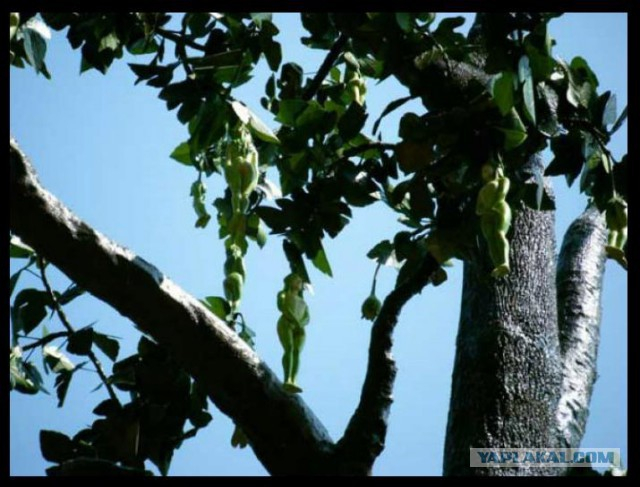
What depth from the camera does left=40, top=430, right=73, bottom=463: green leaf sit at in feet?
4.15

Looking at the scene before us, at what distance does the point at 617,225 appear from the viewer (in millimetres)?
1233

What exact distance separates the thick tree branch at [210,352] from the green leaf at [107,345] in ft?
0.96

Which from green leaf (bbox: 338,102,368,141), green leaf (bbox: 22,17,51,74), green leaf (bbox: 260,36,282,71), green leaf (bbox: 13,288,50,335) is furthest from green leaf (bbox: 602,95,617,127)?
green leaf (bbox: 13,288,50,335)

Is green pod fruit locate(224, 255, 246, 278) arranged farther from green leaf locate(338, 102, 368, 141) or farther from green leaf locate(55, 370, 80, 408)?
green leaf locate(55, 370, 80, 408)

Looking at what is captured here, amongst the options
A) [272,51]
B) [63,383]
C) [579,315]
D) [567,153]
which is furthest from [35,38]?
[579,315]

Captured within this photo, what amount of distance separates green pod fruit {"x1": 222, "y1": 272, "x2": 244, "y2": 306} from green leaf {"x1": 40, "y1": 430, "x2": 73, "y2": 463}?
24cm

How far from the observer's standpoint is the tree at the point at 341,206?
112cm

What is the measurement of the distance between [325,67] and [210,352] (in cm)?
40

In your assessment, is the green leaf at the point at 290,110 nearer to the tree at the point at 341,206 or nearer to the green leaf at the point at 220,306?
the tree at the point at 341,206

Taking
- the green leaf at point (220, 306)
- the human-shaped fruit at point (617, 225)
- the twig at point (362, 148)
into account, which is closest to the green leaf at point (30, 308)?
the green leaf at point (220, 306)

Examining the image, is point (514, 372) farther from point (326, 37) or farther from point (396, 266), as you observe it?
point (326, 37)

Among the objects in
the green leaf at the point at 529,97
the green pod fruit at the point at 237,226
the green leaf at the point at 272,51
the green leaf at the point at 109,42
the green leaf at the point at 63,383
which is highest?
the green leaf at the point at 109,42

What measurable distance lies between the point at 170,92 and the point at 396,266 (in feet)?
1.47
